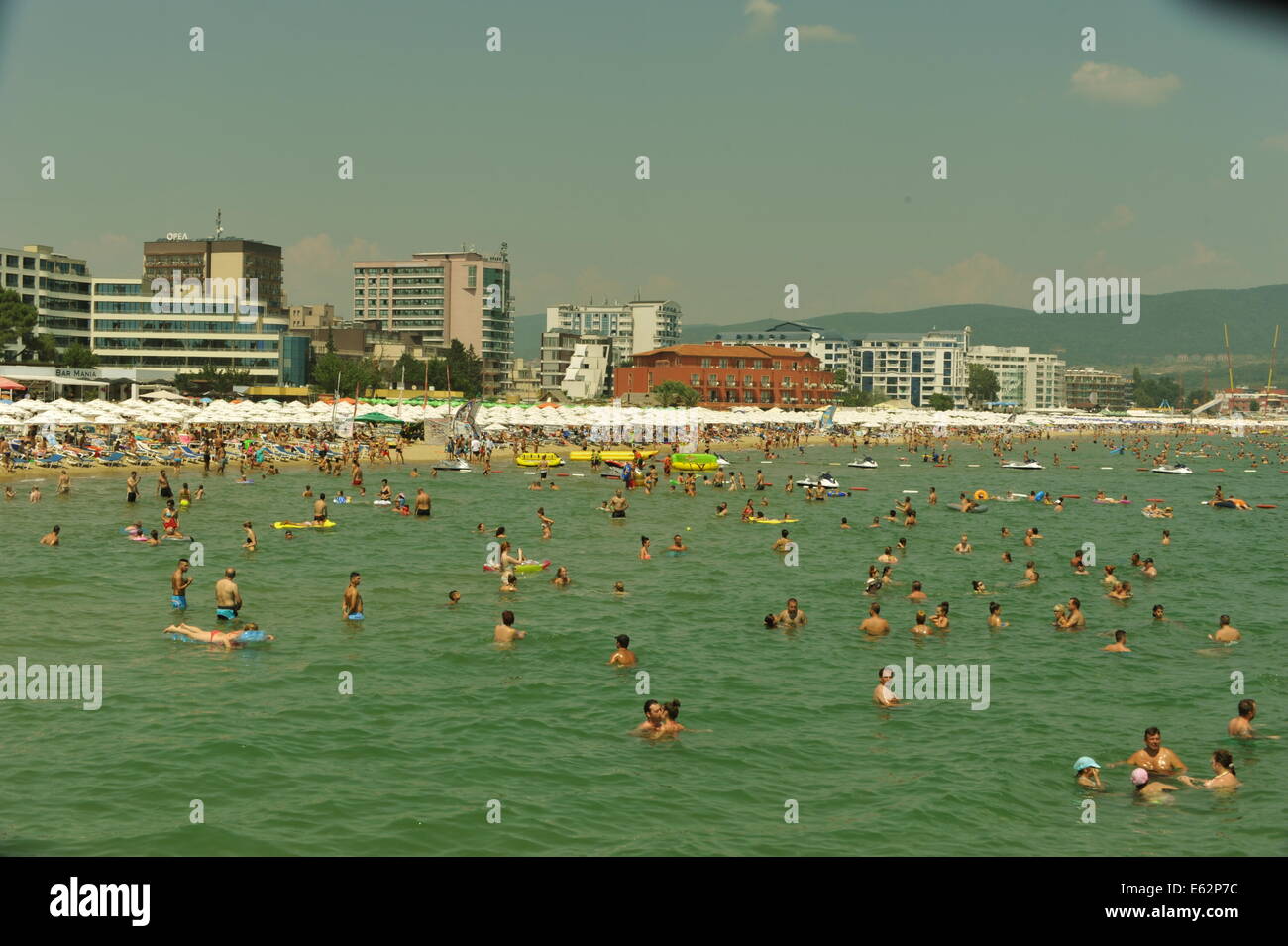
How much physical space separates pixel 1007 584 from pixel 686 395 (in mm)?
114516

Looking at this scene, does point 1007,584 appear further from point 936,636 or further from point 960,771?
point 960,771

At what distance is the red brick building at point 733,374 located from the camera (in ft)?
505

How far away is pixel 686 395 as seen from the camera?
147 metres

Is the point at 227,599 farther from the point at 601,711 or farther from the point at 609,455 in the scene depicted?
the point at 609,455

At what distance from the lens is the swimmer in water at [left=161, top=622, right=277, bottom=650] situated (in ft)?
75.4

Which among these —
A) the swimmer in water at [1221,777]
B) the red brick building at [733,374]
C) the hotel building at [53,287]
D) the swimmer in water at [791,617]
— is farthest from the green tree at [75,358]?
the swimmer in water at [1221,777]

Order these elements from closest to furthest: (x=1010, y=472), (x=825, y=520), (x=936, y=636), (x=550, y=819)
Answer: (x=550, y=819) < (x=936, y=636) < (x=825, y=520) < (x=1010, y=472)

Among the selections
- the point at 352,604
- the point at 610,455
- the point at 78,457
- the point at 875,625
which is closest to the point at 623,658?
the point at 875,625

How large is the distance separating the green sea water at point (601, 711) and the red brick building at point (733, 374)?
115844mm

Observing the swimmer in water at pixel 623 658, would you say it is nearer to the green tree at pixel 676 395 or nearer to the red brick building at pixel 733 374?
the green tree at pixel 676 395

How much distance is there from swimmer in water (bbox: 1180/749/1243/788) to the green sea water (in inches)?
8.2

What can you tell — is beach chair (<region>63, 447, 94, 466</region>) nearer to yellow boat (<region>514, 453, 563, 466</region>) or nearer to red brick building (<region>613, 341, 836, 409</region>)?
yellow boat (<region>514, 453, 563, 466</region>)

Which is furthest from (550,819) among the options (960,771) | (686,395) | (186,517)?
(686,395)

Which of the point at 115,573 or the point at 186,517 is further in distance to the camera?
the point at 186,517
